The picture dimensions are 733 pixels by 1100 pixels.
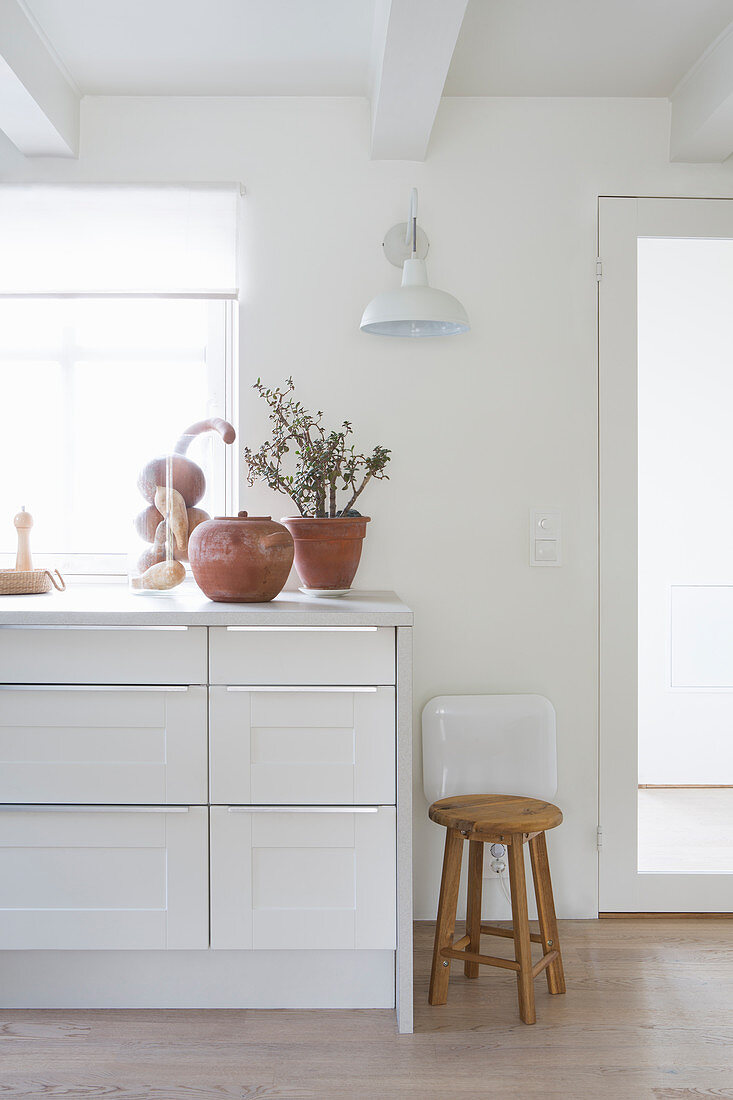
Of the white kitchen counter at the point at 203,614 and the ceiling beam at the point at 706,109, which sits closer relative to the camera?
the white kitchen counter at the point at 203,614

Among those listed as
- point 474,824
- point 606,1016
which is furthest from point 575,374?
point 606,1016

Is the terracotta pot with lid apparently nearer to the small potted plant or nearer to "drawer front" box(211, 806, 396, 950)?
the small potted plant

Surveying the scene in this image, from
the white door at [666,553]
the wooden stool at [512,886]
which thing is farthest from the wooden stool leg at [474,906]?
the white door at [666,553]

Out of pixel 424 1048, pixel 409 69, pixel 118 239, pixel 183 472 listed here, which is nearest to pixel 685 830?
pixel 424 1048

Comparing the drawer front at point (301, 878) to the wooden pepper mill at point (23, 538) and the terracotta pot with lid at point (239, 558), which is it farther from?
the wooden pepper mill at point (23, 538)

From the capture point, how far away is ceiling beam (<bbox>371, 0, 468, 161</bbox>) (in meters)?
1.96

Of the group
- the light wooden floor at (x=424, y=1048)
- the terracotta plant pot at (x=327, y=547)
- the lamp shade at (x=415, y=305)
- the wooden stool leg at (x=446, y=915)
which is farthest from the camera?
the terracotta plant pot at (x=327, y=547)

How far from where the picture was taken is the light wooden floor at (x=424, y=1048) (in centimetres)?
186

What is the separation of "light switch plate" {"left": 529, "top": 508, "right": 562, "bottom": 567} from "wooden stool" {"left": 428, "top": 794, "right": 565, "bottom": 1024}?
0.74m

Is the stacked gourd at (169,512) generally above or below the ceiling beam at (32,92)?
below

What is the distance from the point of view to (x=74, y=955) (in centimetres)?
220

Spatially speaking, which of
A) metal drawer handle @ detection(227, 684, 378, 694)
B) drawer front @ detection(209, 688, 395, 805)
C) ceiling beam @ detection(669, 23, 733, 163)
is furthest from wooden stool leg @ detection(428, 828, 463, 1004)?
ceiling beam @ detection(669, 23, 733, 163)

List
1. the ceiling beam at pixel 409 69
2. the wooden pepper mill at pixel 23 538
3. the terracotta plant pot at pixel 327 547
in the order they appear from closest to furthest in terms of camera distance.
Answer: the ceiling beam at pixel 409 69 → the terracotta plant pot at pixel 327 547 → the wooden pepper mill at pixel 23 538

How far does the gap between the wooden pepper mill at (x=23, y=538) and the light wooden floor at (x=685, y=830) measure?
82.7 inches
